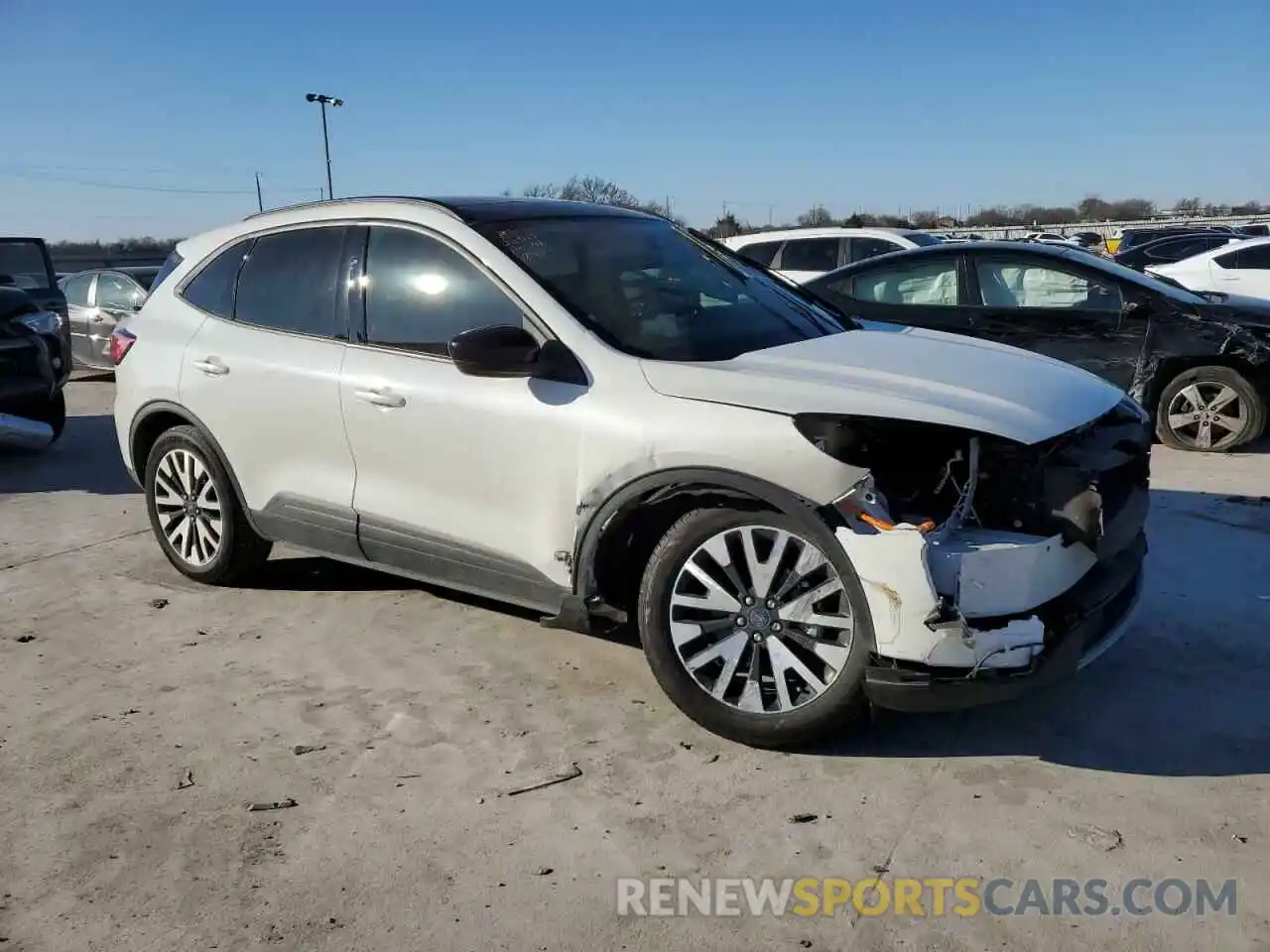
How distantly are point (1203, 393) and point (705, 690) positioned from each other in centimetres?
605

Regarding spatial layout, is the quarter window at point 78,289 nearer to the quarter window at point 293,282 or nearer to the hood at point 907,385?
the quarter window at point 293,282

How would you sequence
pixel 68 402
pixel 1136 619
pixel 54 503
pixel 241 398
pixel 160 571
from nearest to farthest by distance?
1. pixel 1136 619
2. pixel 241 398
3. pixel 160 571
4. pixel 54 503
5. pixel 68 402

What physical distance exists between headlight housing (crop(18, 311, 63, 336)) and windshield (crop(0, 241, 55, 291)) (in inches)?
36.2

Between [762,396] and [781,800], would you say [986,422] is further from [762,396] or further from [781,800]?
[781,800]

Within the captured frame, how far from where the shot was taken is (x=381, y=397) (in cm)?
437

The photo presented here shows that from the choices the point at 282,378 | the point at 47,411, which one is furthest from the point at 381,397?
the point at 47,411

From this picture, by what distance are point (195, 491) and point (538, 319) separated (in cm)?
231

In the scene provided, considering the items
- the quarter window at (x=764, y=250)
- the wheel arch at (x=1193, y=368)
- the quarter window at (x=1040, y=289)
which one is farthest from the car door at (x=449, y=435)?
the quarter window at (x=764, y=250)

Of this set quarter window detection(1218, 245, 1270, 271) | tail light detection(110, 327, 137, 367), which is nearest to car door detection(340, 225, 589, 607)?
tail light detection(110, 327, 137, 367)

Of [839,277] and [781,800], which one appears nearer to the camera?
[781,800]

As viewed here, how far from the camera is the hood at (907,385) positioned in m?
3.38

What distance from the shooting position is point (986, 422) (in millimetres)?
3316

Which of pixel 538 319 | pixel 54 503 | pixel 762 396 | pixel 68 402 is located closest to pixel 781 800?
pixel 762 396

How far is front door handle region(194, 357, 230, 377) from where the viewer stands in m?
5.01
